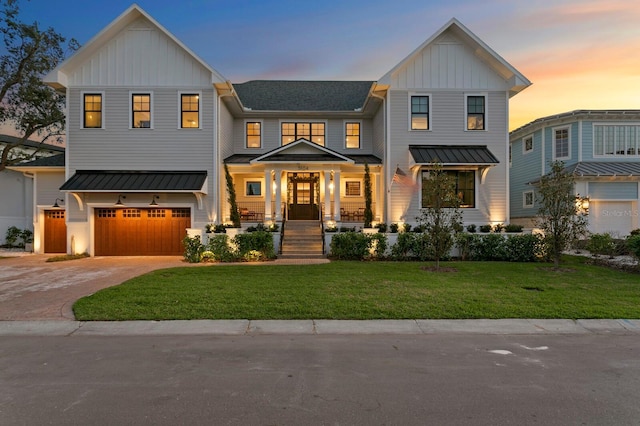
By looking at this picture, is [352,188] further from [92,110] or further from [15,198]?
[15,198]

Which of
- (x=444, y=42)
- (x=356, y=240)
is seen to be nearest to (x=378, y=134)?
(x=444, y=42)

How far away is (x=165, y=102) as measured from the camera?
17.5m

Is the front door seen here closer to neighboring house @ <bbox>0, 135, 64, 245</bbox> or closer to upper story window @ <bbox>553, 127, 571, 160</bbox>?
upper story window @ <bbox>553, 127, 571, 160</bbox>

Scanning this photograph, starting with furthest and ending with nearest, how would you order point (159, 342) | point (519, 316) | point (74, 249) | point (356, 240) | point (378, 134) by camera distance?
point (378, 134) < point (74, 249) < point (356, 240) < point (519, 316) < point (159, 342)

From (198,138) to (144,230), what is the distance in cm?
487

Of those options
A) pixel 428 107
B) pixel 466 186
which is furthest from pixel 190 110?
pixel 466 186

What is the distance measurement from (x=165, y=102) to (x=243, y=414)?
54.6ft

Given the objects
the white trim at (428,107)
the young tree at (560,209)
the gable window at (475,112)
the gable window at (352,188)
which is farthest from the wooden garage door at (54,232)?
the young tree at (560,209)

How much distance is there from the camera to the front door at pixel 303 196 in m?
20.4

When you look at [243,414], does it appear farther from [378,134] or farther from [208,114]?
[378,134]

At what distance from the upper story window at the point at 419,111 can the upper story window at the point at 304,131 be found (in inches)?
199

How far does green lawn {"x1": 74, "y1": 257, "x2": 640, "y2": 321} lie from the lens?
7758 mm

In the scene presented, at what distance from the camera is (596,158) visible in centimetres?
2142

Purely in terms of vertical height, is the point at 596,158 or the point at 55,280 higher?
the point at 596,158
